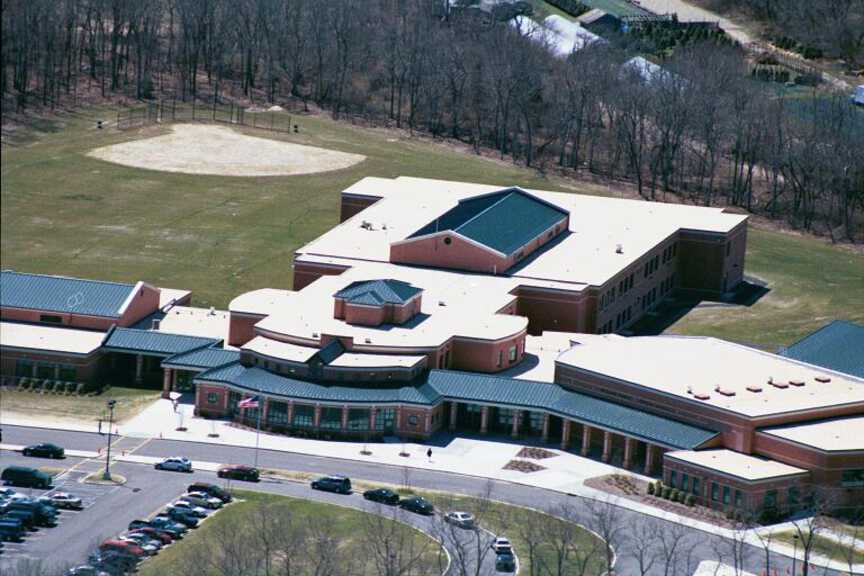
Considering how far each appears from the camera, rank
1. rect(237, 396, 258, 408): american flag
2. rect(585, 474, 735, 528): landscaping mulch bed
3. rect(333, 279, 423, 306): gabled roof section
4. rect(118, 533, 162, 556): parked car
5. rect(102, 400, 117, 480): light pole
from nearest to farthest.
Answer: rect(118, 533, 162, 556): parked car → rect(585, 474, 735, 528): landscaping mulch bed → rect(102, 400, 117, 480): light pole → rect(237, 396, 258, 408): american flag → rect(333, 279, 423, 306): gabled roof section

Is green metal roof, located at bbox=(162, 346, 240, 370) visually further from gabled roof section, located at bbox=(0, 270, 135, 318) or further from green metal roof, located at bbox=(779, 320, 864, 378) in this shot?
green metal roof, located at bbox=(779, 320, 864, 378)

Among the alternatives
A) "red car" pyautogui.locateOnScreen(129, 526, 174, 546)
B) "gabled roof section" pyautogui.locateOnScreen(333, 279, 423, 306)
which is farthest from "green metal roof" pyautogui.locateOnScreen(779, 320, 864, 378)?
"red car" pyautogui.locateOnScreen(129, 526, 174, 546)

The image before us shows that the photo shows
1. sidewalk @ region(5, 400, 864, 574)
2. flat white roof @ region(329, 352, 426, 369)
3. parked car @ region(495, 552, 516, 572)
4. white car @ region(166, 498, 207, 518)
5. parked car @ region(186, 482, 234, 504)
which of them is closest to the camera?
parked car @ region(495, 552, 516, 572)

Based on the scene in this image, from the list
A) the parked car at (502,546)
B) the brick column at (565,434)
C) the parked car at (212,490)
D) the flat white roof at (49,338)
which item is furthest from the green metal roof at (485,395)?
the parked car at (502,546)

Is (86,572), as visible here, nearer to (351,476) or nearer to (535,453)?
(351,476)

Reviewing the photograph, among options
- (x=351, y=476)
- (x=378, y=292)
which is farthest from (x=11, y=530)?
(x=378, y=292)
